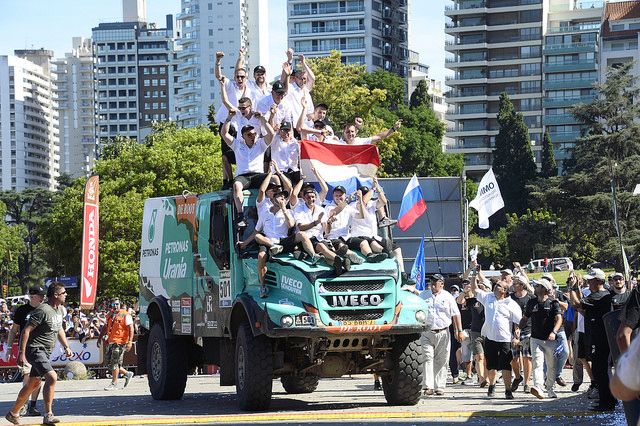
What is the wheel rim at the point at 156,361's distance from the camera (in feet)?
69.2

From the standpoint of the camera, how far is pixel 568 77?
16425cm

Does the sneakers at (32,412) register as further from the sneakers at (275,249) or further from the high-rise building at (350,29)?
the high-rise building at (350,29)

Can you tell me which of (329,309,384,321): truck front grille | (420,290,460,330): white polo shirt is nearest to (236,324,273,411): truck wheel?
(329,309,384,321): truck front grille

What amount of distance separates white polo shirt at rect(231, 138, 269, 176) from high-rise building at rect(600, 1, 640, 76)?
144 m

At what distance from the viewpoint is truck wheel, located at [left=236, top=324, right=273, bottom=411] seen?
17.4 m

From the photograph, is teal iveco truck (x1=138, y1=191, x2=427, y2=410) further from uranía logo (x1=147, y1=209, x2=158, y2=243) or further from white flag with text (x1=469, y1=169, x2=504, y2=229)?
white flag with text (x1=469, y1=169, x2=504, y2=229)

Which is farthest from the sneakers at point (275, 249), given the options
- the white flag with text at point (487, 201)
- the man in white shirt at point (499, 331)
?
the white flag with text at point (487, 201)

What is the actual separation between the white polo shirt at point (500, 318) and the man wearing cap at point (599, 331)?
2.04m

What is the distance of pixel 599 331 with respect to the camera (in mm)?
17375

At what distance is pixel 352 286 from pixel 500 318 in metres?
3.85

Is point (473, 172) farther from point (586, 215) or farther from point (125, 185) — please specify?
point (125, 185)

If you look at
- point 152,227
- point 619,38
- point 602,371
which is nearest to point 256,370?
point 602,371

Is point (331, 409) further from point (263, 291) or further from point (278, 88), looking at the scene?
point (278, 88)

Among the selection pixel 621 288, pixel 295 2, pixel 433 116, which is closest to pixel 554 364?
pixel 621 288
